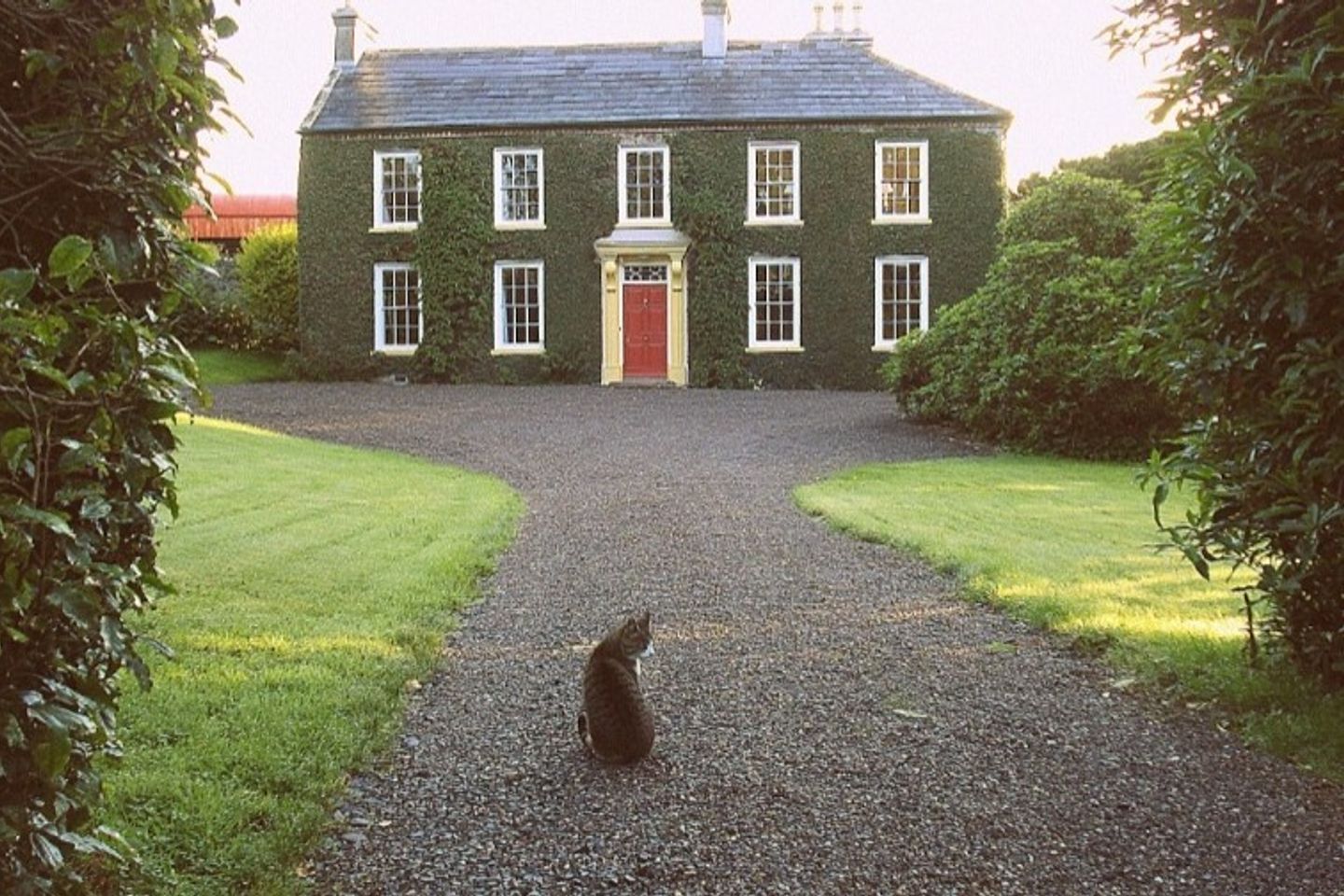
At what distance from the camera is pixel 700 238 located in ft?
104

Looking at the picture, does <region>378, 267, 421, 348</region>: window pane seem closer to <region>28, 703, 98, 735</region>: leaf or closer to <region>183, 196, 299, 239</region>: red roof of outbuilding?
<region>183, 196, 299, 239</region>: red roof of outbuilding

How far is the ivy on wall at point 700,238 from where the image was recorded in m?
31.5

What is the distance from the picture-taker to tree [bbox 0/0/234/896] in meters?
2.75

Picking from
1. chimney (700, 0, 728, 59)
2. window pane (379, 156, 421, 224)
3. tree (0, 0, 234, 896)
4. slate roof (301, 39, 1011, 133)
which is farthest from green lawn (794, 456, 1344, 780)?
→ window pane (379, 156, 421, 224)

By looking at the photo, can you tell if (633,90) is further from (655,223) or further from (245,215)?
(245,215)

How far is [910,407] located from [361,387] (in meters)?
13.4

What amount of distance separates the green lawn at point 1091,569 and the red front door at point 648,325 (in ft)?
46.9

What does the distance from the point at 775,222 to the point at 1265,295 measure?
86.2 ft

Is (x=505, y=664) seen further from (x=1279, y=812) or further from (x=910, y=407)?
(x=910, y=407)

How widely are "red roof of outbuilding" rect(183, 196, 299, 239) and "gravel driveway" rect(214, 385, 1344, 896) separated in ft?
132

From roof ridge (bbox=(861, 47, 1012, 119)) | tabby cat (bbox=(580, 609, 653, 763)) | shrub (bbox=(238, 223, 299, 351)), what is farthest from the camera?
shrub (bbox=(238, 223, 299, 351))

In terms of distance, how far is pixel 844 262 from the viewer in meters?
31.7

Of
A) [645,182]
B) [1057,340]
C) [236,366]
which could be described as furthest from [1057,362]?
[236,366]

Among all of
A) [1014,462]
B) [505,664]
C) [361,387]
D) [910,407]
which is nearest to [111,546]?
[505,664]
